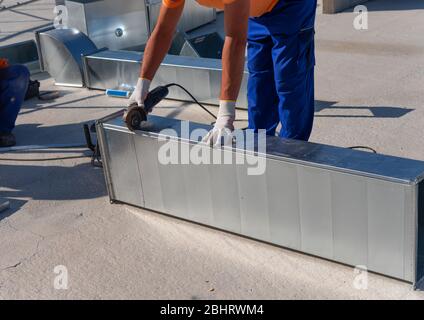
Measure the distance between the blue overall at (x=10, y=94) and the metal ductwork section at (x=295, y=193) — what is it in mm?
1305

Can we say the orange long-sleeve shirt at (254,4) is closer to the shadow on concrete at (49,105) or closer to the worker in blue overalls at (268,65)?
the worker in blue overalls at (268,65)

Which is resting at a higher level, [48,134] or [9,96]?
[9,96]

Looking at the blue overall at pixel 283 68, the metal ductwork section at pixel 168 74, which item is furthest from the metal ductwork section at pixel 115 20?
the blue overall at pixel 283 68

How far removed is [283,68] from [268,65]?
167 mm

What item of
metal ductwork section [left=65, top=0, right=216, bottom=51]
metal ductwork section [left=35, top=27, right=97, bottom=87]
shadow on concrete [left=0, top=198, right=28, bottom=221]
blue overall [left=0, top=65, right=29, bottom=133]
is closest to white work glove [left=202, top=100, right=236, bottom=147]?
shadow on concrete [left=0, top=198, right=28, bottom=221]

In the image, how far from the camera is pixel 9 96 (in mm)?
5125

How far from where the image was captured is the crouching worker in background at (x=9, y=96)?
→ 510 cm

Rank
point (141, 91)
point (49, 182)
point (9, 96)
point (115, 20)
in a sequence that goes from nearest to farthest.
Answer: point (141, 91) < point (49, 182) < point (9, 96) < point (115, 20)

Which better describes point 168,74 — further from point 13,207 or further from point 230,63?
point 230,63

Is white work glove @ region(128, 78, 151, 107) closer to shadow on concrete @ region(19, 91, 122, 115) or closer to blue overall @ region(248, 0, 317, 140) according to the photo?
blue overall @ region(248, 0, 317, 140)

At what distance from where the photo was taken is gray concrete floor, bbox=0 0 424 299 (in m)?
3.37

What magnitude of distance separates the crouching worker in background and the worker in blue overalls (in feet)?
4.83

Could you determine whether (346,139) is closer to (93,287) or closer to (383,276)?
(383,276)

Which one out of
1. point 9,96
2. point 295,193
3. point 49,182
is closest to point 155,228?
point 295,193
